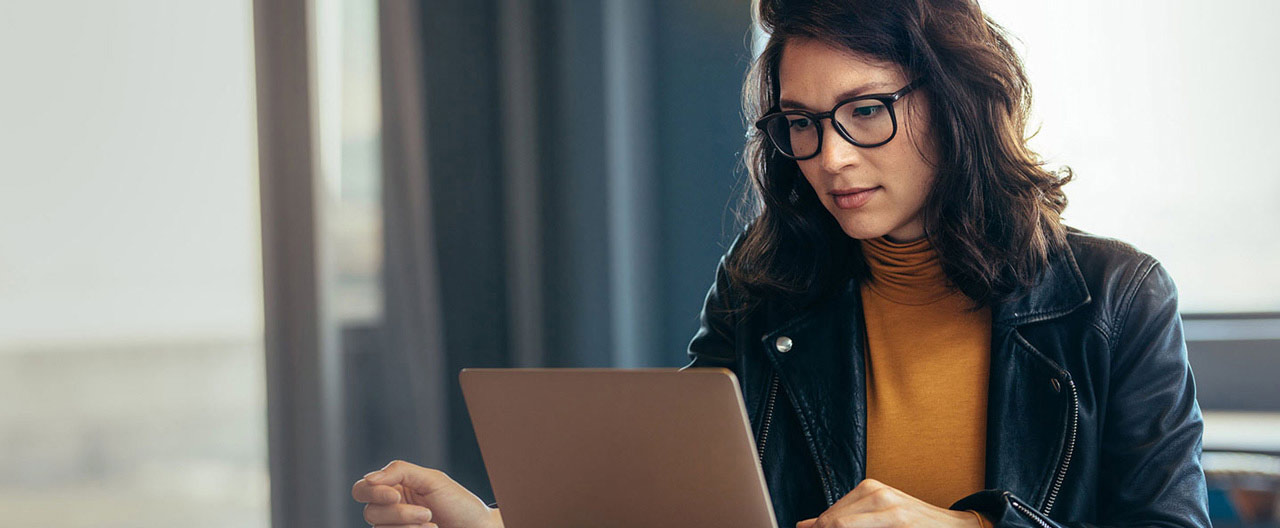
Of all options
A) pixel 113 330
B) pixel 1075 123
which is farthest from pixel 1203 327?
pixel 113 330

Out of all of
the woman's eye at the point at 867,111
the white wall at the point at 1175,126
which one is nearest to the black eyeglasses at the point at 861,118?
the woman's eye at the point at 867,111

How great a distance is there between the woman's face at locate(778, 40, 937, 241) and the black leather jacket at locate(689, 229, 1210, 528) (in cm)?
15

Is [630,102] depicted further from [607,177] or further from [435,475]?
[435,475]

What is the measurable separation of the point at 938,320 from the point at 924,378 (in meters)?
0.08

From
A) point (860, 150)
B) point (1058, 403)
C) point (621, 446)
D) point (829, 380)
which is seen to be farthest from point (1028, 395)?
point (621, 446)

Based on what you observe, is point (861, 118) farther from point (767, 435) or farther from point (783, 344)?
point (767, 435)

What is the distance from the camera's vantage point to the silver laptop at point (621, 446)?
0.86 metres

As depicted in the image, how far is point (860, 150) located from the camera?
125 centimetres

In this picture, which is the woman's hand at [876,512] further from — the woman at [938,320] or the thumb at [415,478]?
the thumb at [415,478]

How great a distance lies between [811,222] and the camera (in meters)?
1.44

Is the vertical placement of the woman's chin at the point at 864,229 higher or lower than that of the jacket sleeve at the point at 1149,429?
higher

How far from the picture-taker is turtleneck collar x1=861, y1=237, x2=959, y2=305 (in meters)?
1.34

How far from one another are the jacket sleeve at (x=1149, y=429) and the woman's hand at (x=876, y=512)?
10 centimetres

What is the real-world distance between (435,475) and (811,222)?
613 millimetres
